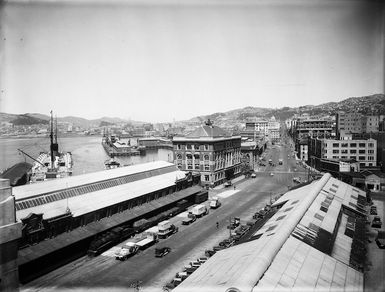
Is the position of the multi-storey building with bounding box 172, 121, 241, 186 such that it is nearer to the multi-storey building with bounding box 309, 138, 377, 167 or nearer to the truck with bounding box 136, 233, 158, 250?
the multi-storey building with bounding box 309, 138, 377, 167

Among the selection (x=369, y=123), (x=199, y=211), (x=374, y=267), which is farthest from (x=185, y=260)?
(x=369, y=123)

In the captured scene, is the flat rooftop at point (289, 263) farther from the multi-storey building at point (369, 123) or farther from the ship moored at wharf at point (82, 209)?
the multi-storey building at point (369, 123)

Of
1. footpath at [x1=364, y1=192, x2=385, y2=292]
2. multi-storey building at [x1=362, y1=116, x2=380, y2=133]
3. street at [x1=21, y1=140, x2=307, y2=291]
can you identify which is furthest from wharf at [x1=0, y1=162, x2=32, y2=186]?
multi-storey building at [x1=362, y1=116, x2=380, y2=133]

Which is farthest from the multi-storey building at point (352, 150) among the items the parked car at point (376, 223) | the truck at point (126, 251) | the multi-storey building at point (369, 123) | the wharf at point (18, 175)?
the wharf at point (18, 175)

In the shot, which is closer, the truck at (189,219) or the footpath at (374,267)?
the footpath at (374,267)

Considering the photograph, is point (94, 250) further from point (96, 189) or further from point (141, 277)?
point (96, 189)

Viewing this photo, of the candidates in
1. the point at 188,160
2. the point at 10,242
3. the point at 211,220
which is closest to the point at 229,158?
the point at 188,160

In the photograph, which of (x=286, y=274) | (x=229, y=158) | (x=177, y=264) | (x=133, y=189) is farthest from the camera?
(x=229, y=158)
